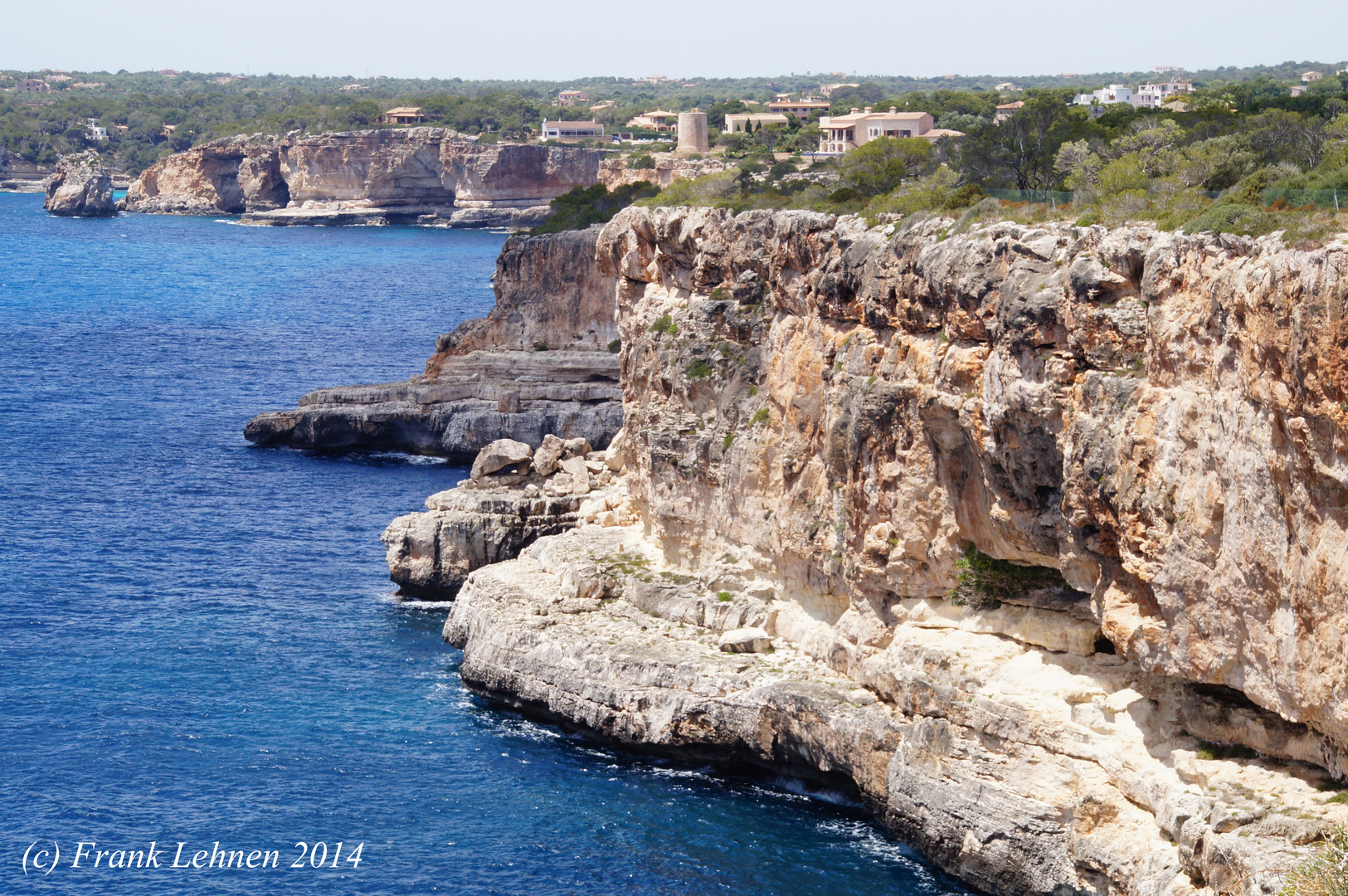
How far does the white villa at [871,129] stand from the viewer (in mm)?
97125

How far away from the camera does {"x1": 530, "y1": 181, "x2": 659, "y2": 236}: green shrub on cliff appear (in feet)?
356

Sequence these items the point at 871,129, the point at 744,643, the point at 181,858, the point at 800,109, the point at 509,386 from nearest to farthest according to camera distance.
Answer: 1. the point at 181,858
2. the point at 744,643
3. the point at 509,386
4. the point at 871,129
5. the point at 800,109

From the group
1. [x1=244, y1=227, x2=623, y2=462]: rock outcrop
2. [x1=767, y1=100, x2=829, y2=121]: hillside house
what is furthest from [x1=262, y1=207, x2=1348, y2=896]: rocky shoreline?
[x1=767, y1=100, x2=829, y2=121]: hillside house

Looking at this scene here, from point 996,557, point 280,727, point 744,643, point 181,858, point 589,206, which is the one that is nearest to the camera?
point 181,858

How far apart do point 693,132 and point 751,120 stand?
50.3ft

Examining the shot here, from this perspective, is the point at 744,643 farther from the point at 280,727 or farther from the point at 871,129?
the point at 871,129

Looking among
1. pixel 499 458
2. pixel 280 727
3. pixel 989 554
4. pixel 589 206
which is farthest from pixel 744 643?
pixel 589 206

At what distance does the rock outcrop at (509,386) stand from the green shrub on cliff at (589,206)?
628 cm

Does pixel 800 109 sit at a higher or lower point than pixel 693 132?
higher

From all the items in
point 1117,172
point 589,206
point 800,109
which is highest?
point 800,109

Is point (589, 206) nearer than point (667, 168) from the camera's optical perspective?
Yes

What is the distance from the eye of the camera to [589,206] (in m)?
113

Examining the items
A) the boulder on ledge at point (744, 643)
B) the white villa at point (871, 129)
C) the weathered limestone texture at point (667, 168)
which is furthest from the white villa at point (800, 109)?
the boulder on ledge at point (744, 643)

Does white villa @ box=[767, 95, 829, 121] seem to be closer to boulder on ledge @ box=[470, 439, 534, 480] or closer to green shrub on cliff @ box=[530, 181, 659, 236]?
green shrub on cliff @ box=[530, 181, 659, 236]
